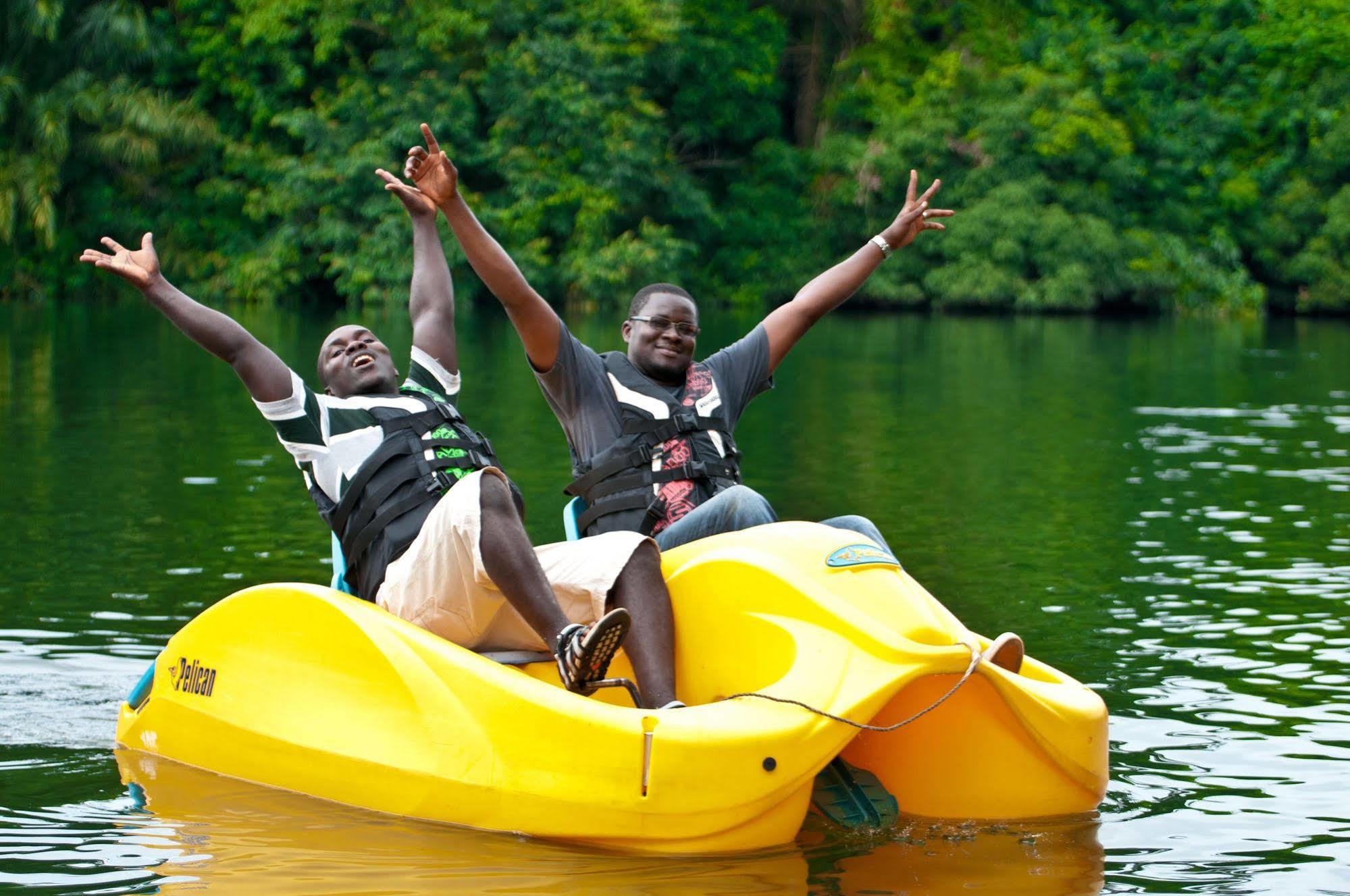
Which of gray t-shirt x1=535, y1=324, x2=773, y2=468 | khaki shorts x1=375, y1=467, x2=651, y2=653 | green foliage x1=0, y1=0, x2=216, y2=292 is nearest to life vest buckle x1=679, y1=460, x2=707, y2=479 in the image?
gray t-shirt x1=535, y1=324, x2=773, y2=468

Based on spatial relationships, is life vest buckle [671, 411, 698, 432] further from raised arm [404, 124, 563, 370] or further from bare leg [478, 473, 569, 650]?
bare leg [478, 473, 569, 650]

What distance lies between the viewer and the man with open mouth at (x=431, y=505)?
4613 mm

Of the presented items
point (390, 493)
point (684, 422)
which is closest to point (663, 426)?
point (684, 422)

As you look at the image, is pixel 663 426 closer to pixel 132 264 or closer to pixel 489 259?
pixel 489 259

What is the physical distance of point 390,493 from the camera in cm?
515

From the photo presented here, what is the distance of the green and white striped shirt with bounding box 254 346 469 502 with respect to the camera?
17.0 ft

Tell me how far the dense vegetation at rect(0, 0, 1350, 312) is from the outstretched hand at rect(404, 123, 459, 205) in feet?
97.9

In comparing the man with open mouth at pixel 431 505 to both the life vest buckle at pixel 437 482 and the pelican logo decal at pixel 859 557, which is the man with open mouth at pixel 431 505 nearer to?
the life vest buckle at pixel 437 482

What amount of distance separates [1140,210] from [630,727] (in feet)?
124

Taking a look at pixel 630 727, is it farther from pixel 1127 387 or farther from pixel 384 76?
pixel 384 76

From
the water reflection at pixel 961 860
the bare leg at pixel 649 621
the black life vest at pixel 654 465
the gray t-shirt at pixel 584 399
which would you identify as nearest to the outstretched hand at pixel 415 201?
the gray t-shirt at pixel 584 399

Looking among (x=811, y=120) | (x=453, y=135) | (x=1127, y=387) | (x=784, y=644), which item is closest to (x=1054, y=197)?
(x=811, y=120)

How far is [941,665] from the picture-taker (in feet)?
14.2

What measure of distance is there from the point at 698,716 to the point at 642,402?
1522 mm
